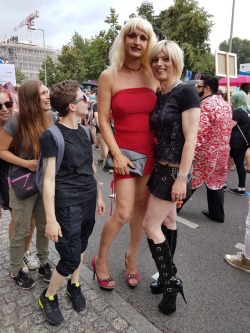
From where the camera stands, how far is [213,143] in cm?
375

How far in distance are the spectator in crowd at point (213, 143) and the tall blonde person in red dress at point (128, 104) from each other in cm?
170

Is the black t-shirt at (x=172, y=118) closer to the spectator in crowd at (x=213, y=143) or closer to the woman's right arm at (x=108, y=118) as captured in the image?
the woman's right arm at (x=108, y=118)

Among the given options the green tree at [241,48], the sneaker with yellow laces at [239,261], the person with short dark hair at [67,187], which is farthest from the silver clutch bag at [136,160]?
the green tree at [241,48]

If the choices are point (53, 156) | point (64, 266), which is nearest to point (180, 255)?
point (64, 266)

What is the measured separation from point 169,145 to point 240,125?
139 inches

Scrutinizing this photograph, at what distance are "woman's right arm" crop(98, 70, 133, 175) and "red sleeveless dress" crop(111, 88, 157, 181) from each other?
52 mm

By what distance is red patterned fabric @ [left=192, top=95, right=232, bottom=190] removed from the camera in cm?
363

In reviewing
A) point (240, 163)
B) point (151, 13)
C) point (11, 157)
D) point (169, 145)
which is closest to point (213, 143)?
point (240, 163)

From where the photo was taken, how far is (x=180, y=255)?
10.1ft

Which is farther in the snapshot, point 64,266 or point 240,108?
point 240,108

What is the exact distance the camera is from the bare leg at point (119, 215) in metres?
2.17

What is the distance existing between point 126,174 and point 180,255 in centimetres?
147

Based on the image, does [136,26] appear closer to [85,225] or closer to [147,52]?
[147,52]

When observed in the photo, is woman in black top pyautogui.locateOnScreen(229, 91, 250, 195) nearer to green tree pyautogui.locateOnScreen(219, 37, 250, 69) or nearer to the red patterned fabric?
the red patterned fabric
